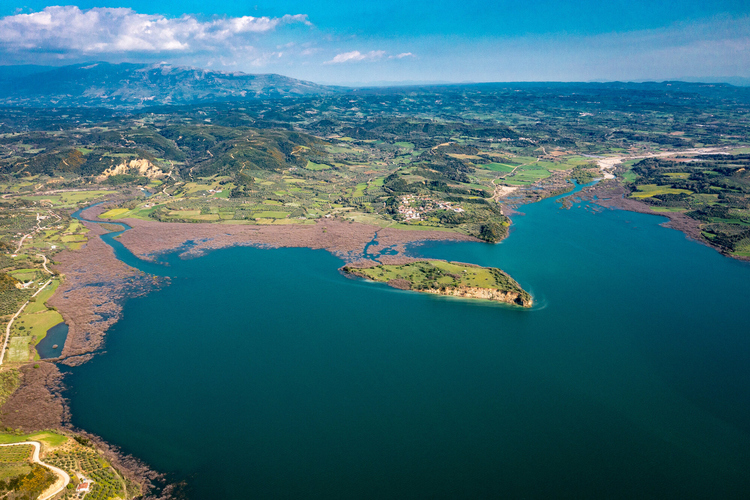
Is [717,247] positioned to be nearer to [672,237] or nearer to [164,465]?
[672,237]

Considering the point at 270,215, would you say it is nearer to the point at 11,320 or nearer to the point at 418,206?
the point at 418,206

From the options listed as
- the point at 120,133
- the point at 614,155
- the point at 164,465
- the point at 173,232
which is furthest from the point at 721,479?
the point at 120,133

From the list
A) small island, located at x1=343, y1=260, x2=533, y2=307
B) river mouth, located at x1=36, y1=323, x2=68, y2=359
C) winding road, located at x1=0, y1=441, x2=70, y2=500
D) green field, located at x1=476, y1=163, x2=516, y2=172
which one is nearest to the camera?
winding road, located at x1=0, y1=441, x2=70, y2=500

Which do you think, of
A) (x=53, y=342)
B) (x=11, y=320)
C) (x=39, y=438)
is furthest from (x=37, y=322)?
(x=39, y=438)

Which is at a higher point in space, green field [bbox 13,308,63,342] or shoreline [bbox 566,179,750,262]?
shoreline [bbox 566,179,750,262]

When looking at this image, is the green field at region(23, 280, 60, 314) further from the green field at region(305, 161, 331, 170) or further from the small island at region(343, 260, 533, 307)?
the green field at region(305, 161, 331, 170)

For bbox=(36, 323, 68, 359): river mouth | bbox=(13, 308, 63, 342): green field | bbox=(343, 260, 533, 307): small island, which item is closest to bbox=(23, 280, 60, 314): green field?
bbox=(13, 308, 63, 342): green field

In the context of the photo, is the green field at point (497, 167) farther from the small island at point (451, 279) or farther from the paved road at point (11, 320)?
the paved road at point (11, 320)
